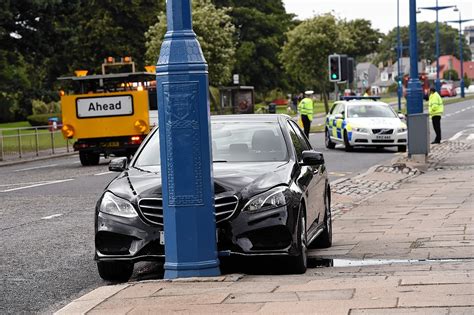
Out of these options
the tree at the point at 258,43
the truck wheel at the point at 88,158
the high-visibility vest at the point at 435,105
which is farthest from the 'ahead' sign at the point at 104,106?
the tree at the point at 258,43

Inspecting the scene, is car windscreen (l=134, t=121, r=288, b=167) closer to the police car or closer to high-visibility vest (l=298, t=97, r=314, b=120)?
the police car

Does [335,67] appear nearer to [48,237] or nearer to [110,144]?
[110,144]

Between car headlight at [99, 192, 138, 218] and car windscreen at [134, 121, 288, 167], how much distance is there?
106 cm

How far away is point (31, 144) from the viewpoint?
3912cm

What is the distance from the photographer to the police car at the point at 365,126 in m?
30.9

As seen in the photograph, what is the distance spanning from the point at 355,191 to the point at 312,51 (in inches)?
2363

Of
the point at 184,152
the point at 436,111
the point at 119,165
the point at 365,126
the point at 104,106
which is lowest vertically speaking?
the point at 365,126

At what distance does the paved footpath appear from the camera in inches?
269

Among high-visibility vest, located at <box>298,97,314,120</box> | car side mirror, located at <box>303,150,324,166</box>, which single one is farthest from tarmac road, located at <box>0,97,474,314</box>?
high-visibility vest, located at <box>298,97,314,120</box>

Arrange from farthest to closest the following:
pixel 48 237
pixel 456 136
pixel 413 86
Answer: pixel 456 136
pixel 413 86
pixel 48 237

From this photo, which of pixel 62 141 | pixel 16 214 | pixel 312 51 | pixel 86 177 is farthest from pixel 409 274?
pixel 312 51

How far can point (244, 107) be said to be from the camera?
67062 mm

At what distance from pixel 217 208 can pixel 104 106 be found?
2125 cm

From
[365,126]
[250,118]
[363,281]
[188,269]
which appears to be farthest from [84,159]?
[363,281]
